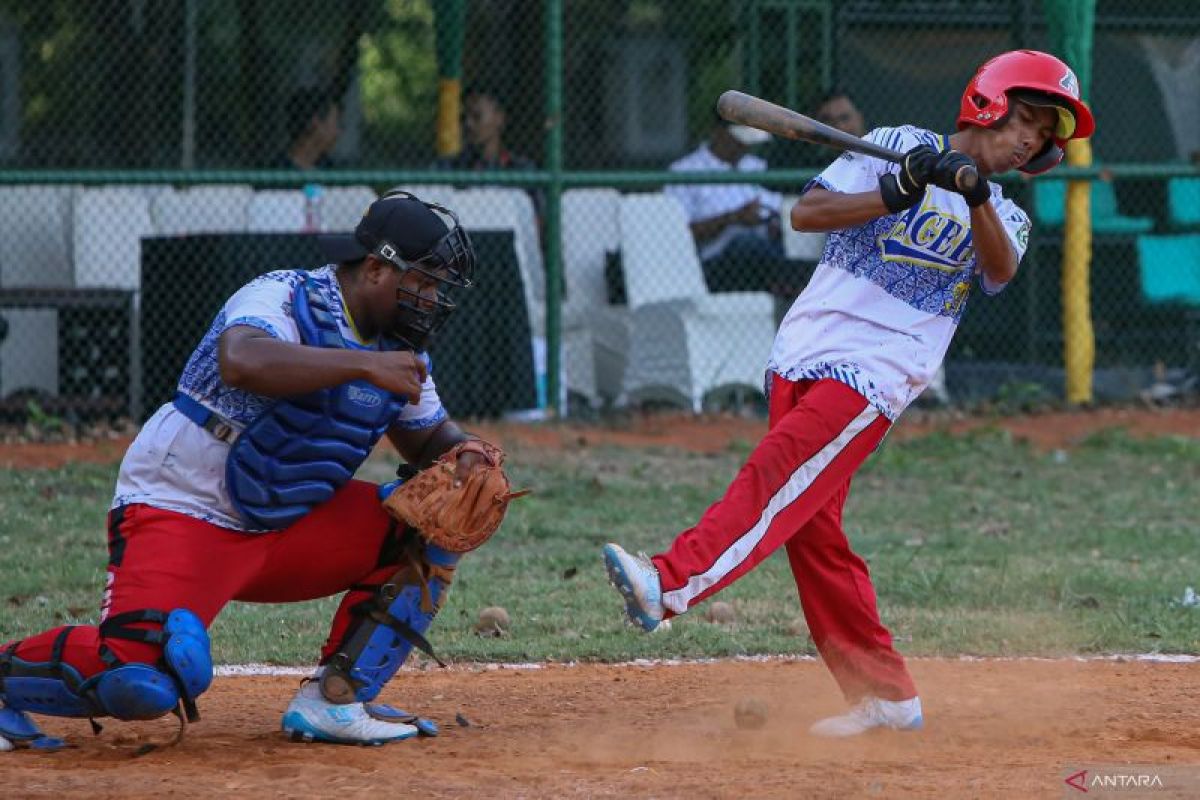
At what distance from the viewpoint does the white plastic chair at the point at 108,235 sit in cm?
1119

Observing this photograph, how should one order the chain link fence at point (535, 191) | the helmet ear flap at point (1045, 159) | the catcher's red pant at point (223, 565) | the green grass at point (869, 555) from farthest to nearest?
the chain link fence at point (535, 191) → the green grass at point (869, 555) → the helmet ear flap at point (1045, 159) → the catcher's red pant at point (223, 565)

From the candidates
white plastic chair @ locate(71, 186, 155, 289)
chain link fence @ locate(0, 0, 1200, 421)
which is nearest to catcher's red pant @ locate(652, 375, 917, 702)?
chain link fence @ locate(0, 0, 1200, 421)

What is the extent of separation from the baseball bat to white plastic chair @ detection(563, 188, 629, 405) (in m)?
6.77

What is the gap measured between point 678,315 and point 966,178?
733 cm

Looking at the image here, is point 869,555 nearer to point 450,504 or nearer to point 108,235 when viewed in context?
point 450,504

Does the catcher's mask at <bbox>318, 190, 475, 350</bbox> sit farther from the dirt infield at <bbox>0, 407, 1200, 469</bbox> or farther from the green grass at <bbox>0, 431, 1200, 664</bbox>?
the dirt infield at <bbox>0, 407, 1200, 469</bbox>

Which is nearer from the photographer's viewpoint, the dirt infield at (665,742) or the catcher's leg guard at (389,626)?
the dirt infield at (665,742)

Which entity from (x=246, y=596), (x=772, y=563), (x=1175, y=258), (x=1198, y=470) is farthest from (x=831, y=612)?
(x=1175, y=258)

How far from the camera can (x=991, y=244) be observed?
476 centimetres

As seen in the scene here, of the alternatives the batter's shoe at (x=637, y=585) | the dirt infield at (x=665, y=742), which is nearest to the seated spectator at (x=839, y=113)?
the dirt infield at (x=665, y=742)

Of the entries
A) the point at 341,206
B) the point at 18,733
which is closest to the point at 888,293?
the point at 18,733

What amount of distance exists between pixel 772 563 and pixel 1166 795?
4061 millimetres

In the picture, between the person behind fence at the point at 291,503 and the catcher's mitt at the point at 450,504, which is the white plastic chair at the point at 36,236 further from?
the catcher's mitt at the point at 450,504

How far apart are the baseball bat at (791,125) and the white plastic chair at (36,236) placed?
6.99 m
